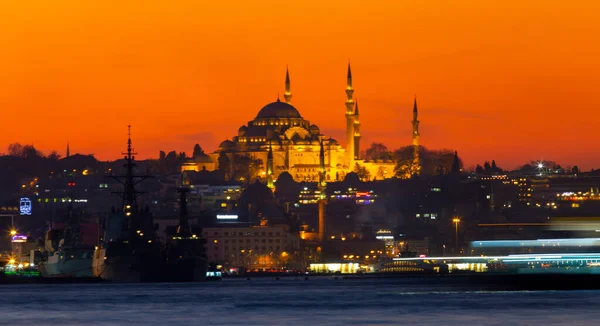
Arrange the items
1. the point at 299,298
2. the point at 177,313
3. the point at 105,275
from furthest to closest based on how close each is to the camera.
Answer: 1. the point at 105,275
2. the point at 299,298
3. the point at 177,313

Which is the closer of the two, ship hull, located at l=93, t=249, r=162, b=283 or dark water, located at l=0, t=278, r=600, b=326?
dark water, located at l=0, t=278, r=600, b=326

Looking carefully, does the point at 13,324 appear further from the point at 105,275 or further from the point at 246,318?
the point at 105,275

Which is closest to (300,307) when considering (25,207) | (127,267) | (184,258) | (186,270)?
(127,267)

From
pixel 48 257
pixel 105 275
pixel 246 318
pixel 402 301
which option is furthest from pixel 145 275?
pixel 246 318

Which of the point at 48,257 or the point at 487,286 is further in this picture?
the point at 48,257

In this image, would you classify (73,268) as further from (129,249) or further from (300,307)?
(300,307)

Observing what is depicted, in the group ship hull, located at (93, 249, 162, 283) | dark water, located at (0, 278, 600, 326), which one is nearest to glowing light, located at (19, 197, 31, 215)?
ship hull, located at (93, 249, 162, 283)

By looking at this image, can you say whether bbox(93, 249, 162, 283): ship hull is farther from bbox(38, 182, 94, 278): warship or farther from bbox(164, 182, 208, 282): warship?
bbox(38, 182, 94, 278): warship
